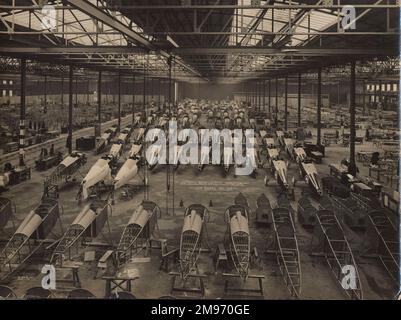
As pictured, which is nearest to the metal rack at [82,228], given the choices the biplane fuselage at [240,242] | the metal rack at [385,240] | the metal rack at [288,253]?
the biplane fuselage at [240,242]

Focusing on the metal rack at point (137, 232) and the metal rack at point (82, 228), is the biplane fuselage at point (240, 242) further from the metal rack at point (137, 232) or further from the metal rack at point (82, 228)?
the metal rack at point (82, 228)

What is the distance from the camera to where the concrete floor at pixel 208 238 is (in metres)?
13.5

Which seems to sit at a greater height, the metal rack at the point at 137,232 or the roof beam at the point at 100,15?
the roof beam at the point at 100,15

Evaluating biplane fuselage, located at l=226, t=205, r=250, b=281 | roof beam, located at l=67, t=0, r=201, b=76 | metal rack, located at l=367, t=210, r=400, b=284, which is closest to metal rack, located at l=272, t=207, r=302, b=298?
biplane fuselage, located at l=226, t=205, r=250, b=281

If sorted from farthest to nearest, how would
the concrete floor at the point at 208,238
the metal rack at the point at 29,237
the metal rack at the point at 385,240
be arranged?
the metal rack at the point at 385,240
the metal rack at the point at 29,237
the concrete floor at the point at 208,238

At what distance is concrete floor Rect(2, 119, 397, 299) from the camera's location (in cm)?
1347

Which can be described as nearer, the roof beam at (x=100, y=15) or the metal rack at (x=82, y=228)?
the roof beam at (x=100, y=15)

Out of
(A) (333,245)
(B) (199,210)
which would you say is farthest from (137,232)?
(A) (333,245)

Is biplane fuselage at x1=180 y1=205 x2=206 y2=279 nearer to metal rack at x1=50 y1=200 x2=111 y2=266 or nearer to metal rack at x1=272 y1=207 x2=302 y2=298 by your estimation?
metal rack at x1=272 y1=207 x2=302 y2=298
